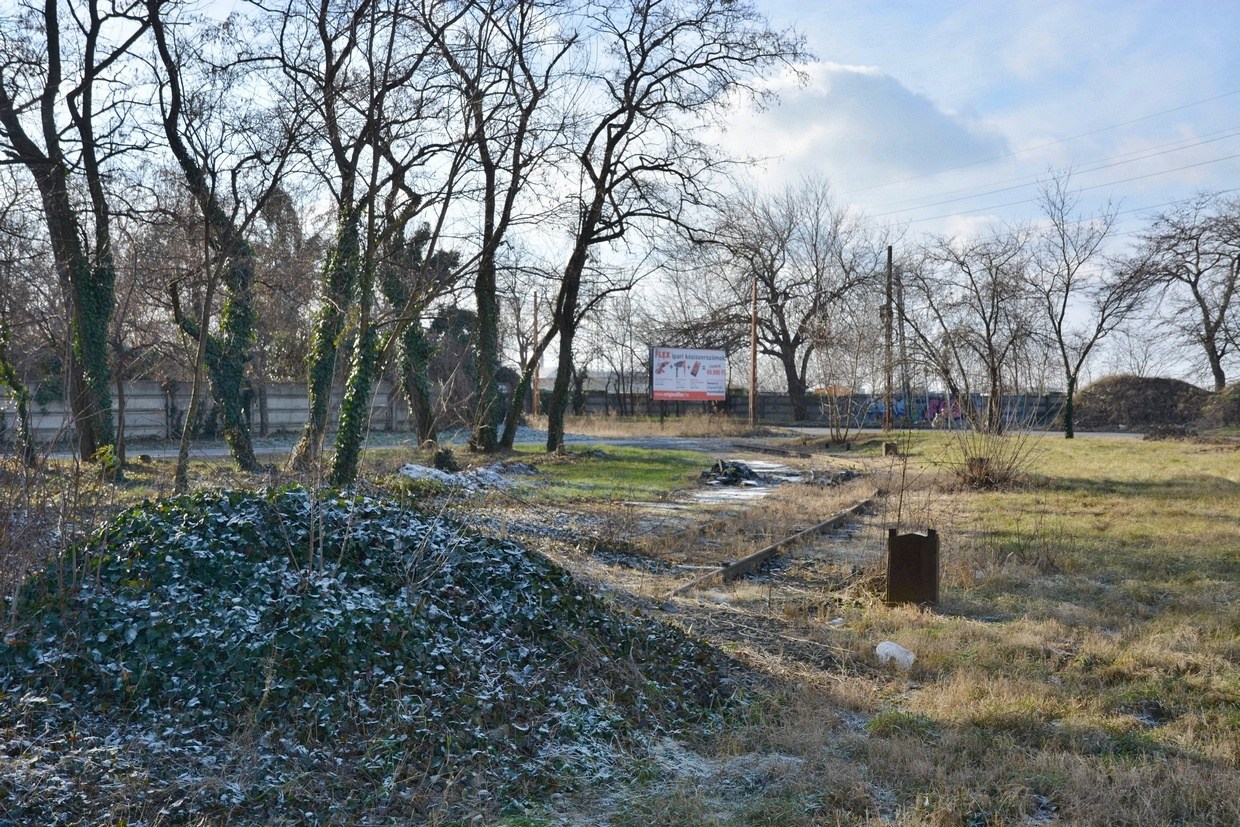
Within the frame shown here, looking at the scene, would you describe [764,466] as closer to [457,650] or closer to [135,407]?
[135,407]

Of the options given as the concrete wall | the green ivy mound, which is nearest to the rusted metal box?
the green ivy mound

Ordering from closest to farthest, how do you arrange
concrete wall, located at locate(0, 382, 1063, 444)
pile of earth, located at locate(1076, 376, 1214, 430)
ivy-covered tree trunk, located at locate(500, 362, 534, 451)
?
concrete wall, located at locate(0, 382, 1063, 444)
ivy-covered tree trunk, located at locate(500, 362, 534, 451)
pile of earth, located at locate(1076, 376, 1214, 430)

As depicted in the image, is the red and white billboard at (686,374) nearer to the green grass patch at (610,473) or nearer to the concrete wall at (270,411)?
the concrete wall at (270,411)

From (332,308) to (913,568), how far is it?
963 centimetres

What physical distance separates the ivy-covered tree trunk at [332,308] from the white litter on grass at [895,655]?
8831mm

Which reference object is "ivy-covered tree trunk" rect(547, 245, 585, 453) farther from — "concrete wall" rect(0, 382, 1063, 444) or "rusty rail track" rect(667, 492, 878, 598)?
"rusty rail track" rect(667, 492, 878, 598)

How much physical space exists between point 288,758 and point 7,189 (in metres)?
13.7

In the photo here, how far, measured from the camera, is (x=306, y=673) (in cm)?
466

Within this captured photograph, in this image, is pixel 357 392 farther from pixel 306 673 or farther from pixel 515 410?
pixel 306 673

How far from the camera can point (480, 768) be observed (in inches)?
175

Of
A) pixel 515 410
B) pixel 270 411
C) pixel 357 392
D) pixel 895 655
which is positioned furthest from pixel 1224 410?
pixel 895 655

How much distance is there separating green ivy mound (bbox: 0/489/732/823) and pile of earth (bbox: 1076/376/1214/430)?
3725cm

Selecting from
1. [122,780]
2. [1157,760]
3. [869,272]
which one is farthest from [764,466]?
[869,272]

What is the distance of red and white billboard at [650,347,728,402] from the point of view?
42.7m
